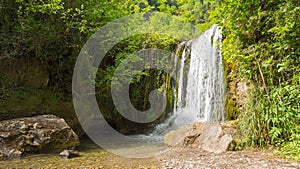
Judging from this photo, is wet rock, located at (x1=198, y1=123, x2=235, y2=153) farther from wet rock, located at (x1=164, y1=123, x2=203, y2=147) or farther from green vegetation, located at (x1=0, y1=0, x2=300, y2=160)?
green vegetation, located at (x1=0, y1=0, x2=300, y2=160)

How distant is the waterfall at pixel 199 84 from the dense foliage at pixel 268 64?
1.14 metres

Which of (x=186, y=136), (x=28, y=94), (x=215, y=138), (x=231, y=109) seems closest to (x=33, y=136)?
(x=28, y=94)

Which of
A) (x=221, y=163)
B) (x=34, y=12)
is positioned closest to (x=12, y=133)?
(x=34, y=12)

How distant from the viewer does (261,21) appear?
163 inches

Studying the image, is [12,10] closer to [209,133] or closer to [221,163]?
[209,133]

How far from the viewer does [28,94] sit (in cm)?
580

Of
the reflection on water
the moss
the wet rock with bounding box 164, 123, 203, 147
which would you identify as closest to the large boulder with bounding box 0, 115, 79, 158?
the reflection on water

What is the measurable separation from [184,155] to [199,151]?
1.27ft

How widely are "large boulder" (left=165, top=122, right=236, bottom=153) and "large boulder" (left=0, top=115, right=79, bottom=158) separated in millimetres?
2079

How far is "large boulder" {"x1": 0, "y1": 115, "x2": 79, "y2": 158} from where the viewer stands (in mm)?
4309

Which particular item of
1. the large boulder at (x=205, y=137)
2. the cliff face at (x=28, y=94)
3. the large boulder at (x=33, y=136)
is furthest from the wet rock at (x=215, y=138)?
the cliff face at (x=28, y=94)

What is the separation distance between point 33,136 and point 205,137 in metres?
3.24

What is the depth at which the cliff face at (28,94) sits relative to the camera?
552 cm

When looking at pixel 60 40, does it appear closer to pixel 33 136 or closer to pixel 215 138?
pixel 33 136
